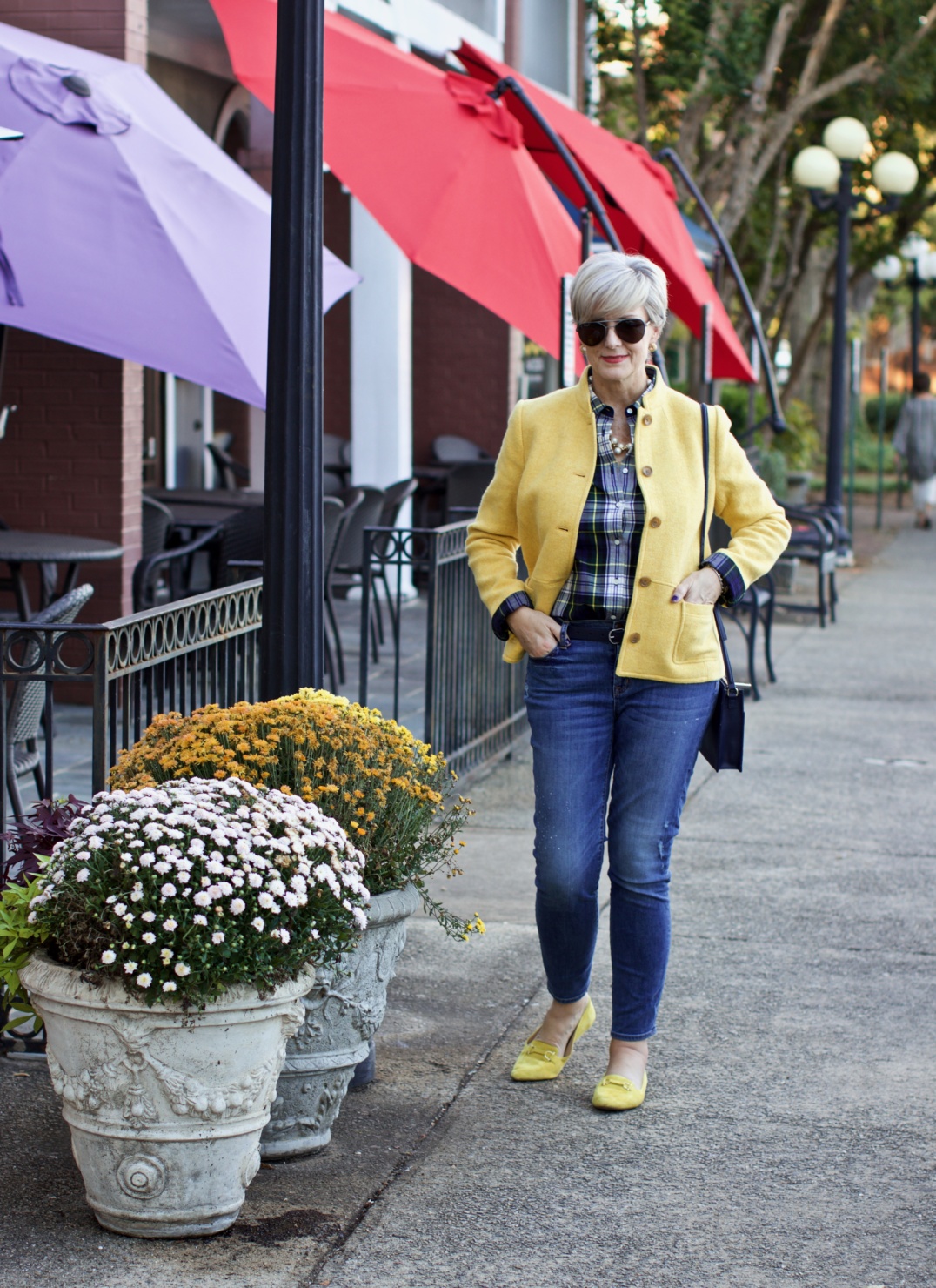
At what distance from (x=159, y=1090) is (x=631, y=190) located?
6421 millimetres

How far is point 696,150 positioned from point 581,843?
14.0 meters

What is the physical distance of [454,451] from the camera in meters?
15.3

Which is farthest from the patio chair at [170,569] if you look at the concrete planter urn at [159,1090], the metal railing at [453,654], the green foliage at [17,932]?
the concrete planter urn at [159,1090]

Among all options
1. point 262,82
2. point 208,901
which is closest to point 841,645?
point 262,82

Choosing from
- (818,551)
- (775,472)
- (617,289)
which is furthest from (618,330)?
(775,472)

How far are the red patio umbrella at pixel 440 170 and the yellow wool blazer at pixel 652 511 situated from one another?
2.98 meters

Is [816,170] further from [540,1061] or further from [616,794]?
[540,1061]

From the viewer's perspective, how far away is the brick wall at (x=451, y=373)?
1534cm

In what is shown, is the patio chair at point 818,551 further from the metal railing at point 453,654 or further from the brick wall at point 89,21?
the brick wall at point 89,21

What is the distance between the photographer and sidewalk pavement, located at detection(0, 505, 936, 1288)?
10.7 feet

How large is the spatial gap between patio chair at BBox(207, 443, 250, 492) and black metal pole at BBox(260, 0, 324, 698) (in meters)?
8.55

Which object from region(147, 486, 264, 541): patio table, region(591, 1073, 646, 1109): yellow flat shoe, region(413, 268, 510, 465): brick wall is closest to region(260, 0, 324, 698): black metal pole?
region(591, 1073, 646, 1109): yellow flat shoe

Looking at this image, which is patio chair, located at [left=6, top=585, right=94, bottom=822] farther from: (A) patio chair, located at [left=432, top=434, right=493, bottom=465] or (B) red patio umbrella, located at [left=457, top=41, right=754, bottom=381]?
(A) patio chair, located at [left=432, top=434, right=493, bottom=465]

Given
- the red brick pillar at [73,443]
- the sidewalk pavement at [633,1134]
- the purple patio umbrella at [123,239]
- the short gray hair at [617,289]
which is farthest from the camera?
the red brick pillar at [73,443]
